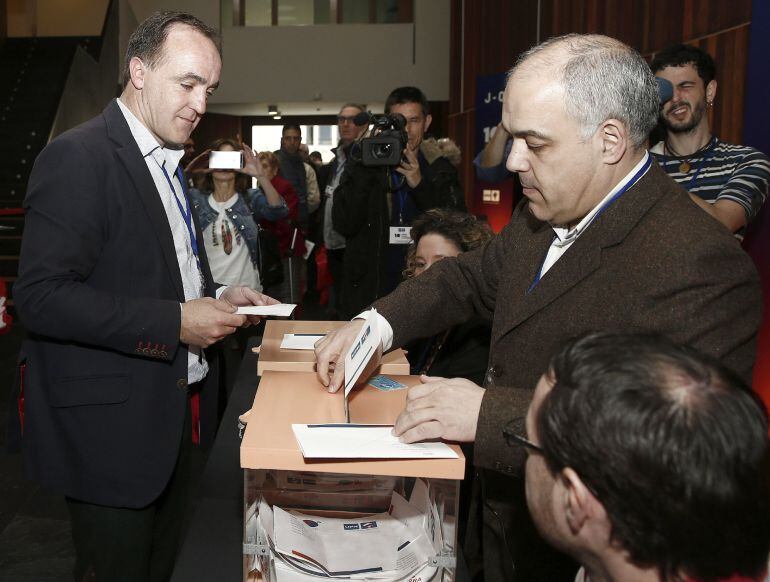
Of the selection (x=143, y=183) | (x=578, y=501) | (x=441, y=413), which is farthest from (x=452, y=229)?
(x=578, y=501)

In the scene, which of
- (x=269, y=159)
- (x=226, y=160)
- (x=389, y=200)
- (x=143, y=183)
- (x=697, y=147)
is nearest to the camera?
(x=143, y=183)

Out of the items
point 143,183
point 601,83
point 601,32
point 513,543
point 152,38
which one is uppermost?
point 601,32

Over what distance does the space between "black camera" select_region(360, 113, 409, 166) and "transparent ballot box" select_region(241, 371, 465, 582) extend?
1.89 m

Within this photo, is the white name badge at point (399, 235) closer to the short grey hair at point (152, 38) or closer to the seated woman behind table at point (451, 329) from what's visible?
the seated woman behind table at point (451, 329)

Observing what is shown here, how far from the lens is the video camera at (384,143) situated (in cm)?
302

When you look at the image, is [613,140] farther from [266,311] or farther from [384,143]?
[384,143]

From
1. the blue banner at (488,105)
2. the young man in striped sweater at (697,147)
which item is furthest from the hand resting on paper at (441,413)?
the blue banner at (488,105)

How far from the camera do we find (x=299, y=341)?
1.79 metres

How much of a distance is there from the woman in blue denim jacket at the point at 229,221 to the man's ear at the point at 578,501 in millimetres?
3316

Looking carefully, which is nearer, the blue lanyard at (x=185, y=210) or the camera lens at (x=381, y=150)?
the blue lanyard at (x=185, y=210)

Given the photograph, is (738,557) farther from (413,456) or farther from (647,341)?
(413,456)

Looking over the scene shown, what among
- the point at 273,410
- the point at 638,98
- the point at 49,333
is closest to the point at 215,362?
the point at 49,333

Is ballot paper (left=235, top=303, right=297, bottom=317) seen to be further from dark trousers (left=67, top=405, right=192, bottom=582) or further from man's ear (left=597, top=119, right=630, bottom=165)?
man's ear (left=597, top=119, right=630, bottom=165)

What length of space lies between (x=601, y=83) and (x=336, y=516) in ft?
2.63
